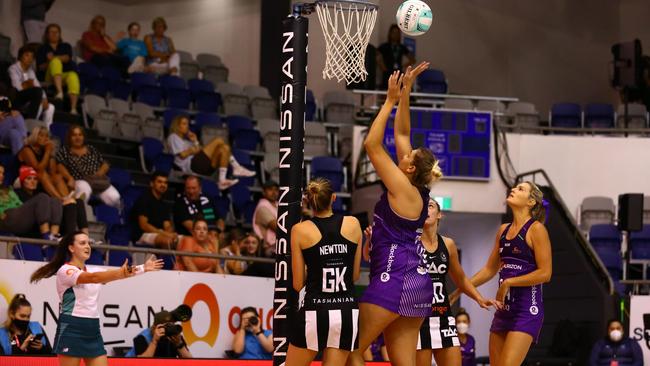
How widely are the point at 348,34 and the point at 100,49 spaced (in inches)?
473

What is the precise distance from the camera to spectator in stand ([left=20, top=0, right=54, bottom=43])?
19.7 metres

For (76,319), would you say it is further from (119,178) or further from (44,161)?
(119,178)

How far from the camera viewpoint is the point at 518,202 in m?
9.18

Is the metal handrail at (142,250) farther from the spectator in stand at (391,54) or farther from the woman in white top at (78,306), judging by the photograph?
the spectator in stand at (391,54)

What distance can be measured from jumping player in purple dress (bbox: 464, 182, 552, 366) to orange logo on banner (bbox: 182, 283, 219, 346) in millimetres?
5233

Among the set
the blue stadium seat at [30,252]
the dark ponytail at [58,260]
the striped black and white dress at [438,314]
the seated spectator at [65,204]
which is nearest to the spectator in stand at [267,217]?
the seated spectator at [65,204]

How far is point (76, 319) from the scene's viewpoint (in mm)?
9117

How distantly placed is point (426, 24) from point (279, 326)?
110 inches

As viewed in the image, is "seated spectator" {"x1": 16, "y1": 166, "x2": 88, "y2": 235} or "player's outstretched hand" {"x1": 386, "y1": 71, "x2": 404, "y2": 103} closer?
"player's outstretched hand" {"x1": 386, "y1": 71, "x2": 404, "y2": 103}

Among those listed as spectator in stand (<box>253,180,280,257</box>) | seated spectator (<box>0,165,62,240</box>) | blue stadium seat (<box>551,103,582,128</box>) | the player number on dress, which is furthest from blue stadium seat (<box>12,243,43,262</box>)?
blue stadium seat (<box>551,103,582,128</box>)

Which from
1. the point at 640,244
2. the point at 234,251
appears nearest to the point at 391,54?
the point at 640,244

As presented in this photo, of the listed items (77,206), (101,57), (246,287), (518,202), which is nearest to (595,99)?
(101,57)

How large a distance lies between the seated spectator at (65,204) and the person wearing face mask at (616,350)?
782 cm

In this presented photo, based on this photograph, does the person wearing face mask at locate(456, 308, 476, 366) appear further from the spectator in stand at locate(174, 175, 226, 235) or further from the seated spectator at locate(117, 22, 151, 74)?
the seated spectator at locate(117, 22, 151, 74)
